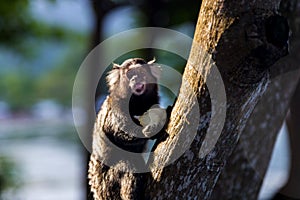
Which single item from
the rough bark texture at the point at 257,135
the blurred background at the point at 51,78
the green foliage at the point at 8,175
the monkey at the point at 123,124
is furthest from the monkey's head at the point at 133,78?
the green foliage at the point at 8,175

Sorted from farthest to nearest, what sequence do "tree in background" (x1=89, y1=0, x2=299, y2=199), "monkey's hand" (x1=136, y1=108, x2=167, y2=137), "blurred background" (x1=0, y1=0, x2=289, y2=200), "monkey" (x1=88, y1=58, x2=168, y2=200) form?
"blurred background" (x1=0, y1=0, x2=289, y2=200), "monkey" (x1=88, y1=58, x2=168, y2=200), "monkey's hand" (x1=136, y1=108, x2=167, y2=137), "tree in background" (x1=89, y1=0, x2=299, y2=199)

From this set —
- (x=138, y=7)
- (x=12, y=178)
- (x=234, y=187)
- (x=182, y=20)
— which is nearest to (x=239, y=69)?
(x=234, y=187)

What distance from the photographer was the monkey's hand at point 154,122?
2.16m

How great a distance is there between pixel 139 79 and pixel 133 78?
3 centimetres

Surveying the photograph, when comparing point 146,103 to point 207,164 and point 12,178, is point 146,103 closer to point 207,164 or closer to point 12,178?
point 207,164

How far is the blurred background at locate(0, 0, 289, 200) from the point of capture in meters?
4.98

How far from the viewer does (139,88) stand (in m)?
2.38

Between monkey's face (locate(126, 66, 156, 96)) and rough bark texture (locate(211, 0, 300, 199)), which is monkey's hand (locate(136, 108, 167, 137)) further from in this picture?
rough bark texture (locate(211, 0, 300, 199))

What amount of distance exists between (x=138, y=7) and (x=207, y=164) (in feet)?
11.3

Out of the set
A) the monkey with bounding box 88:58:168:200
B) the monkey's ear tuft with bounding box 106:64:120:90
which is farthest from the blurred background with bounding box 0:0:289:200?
the monkey's ear tuft with bounding box 106:64:120:90

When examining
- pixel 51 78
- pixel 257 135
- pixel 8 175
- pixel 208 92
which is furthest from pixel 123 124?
pixel 51 78

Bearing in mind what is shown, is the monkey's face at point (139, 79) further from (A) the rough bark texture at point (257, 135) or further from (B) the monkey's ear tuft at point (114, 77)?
(A) the rough bark texture at point (257, 135)

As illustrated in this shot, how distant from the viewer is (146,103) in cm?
244

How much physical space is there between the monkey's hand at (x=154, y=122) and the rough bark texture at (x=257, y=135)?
74 cm
